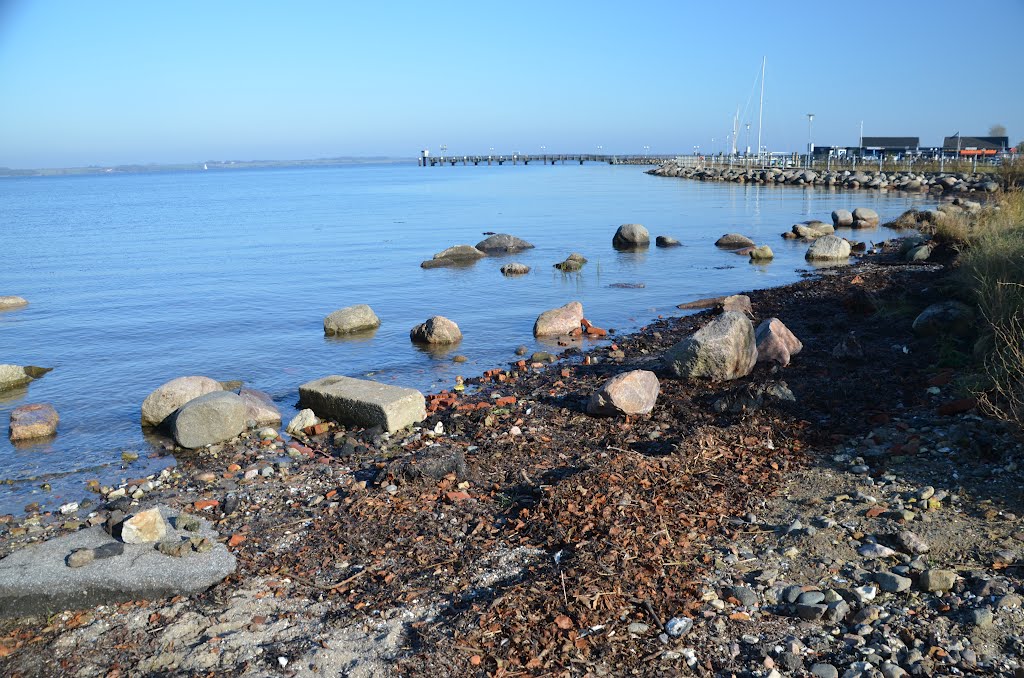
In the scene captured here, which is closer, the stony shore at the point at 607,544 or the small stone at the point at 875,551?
the stony shore at the point at 607,544

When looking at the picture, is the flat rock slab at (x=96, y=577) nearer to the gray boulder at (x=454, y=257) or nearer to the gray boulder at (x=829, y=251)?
the gray boulder at (x=454, y=257)

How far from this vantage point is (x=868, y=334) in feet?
42.3

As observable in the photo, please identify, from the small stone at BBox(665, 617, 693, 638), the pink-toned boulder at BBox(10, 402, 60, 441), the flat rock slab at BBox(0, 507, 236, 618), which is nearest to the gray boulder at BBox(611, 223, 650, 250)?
the pink-toned boulder at BBox(10, 402, 60, 441)

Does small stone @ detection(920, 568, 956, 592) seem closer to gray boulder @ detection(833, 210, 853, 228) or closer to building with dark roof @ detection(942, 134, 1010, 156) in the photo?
gray boulder @ detection(833, 210, 853, 228)

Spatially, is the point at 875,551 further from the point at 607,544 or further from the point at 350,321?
the point at 350,321

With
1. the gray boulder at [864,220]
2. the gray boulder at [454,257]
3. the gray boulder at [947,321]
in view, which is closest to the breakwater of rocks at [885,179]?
the gray boulder at [864,220]

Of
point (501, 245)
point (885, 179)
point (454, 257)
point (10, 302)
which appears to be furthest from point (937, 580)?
point (885, 179)

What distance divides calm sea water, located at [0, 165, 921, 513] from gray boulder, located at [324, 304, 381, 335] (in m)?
0.46

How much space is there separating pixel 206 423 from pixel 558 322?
7958mm

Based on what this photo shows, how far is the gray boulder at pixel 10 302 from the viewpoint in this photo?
69.0 ft

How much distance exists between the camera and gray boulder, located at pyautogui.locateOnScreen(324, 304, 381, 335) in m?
16.9

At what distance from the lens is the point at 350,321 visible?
55.7 feet

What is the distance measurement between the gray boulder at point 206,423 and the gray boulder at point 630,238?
2272 cm

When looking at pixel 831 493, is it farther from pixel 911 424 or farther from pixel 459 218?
pixel 459 218
